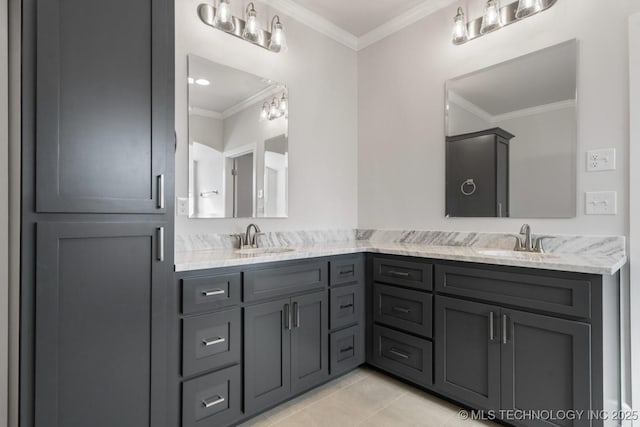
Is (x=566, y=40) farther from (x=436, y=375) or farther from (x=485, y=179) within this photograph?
(x=436, y=375)

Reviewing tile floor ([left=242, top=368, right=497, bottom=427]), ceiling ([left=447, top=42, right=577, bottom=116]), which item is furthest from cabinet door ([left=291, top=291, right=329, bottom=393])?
ceiling ([left=447, top=42, right=577, bottom=116])

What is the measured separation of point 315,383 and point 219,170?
4.91 ft

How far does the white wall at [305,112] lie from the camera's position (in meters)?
2.16

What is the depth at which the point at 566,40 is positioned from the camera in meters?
2.04

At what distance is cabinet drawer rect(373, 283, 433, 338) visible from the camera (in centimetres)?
209

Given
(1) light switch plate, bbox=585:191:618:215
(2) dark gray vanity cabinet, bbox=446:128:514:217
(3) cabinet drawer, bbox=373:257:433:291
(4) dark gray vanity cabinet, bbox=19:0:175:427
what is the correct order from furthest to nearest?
(2) dark gray vanity cabinet, bbox=446:128:514:217 < (3) cabinet drawer, bbox=373:257:433:291 < (1) light switch plate, bbox=585:191:618:215 < (4) dark gray vanity cabinet, bbox=19:0:175:427

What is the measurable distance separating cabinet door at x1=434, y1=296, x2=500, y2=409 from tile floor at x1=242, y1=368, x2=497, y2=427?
136 mm

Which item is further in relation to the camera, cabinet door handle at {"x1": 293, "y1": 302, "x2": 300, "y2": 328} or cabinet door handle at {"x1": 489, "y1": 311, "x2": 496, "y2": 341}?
cabinet door handle at {"x1": 293, "y1": 302, "x2": 300, "y2": 328}

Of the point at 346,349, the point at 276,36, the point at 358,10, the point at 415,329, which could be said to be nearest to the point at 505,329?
the point at 415,329

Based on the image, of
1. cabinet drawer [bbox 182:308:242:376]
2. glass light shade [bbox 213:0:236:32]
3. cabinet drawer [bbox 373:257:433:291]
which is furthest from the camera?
glass light shade [bbox 213:0:236:32]

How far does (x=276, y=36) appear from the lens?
2486 millimetres

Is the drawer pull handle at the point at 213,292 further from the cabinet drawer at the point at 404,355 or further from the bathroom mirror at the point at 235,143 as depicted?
the cabinet drawer at the point at 404,355

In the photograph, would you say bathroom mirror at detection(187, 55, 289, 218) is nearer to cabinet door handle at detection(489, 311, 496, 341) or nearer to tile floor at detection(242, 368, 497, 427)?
tile floor at detection(242, 368, 497, 427)

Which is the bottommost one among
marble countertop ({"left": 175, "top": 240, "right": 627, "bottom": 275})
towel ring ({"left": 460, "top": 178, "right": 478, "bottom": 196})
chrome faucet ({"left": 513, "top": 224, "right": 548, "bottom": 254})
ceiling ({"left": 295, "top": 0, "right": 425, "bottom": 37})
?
marble countertop ({"left": 175, "top": 240, "right": 627, "bottom": 275})
